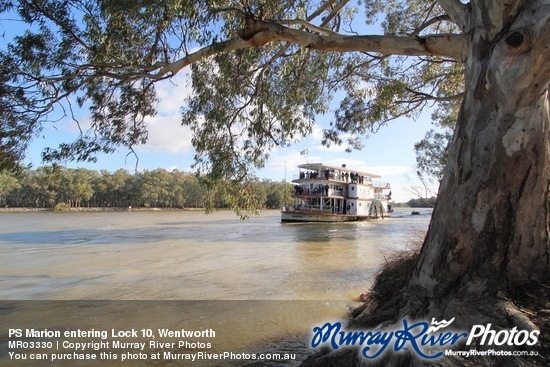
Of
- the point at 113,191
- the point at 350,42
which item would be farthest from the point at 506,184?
the point at 113,191

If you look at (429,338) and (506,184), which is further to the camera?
(506,184)

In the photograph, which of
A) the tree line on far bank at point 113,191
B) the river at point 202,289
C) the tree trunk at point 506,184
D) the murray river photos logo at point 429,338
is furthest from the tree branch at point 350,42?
the tree line on far bank at point 113,191

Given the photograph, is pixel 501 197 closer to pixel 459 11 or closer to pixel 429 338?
pixel 429 338

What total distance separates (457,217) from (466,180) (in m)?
0.32

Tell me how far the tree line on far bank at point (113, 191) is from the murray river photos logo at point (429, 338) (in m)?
49.5

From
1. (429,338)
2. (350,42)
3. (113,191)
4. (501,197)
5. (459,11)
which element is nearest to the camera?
(429,338)

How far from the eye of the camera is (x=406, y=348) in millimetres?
2264

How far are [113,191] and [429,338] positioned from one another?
77.9 meters

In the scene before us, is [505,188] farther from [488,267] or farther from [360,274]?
[360,274]

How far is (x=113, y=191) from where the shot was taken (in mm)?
71875

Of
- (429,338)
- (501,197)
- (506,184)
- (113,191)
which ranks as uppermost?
(113,191)

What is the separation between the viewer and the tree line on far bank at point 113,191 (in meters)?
59.3

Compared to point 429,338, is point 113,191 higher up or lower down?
higher up

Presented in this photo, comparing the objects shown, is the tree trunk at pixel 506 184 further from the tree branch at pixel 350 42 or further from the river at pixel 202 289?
the river at pixel 202 289
